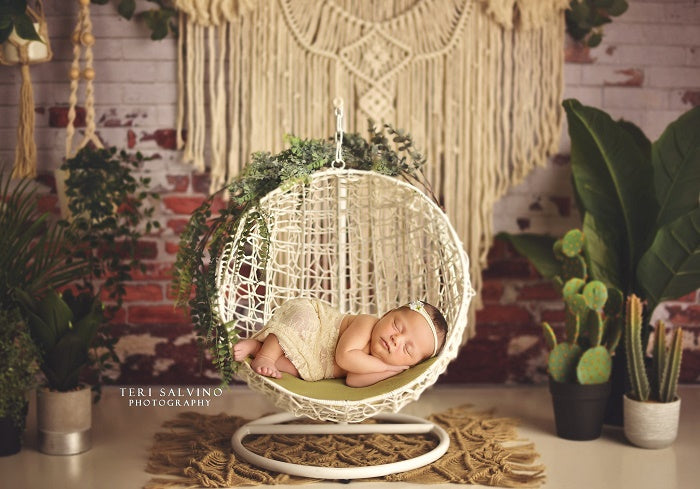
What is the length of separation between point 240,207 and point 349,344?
1.76ft

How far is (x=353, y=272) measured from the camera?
8.83 ft

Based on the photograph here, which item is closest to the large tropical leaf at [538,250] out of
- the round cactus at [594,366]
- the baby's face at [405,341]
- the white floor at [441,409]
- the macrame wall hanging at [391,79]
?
the macrame wall hanging at [391,79]

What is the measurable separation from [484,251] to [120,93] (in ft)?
5.06

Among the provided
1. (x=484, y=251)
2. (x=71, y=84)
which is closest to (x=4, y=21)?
(x=71, y=84)

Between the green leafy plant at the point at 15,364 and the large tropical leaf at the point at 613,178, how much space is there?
6.03ft

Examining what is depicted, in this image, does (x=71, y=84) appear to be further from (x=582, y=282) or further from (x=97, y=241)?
(x=582, y=282)

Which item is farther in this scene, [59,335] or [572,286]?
[572,286]

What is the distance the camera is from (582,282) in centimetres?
256

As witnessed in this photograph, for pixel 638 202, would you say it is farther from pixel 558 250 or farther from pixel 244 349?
pixel 244 349

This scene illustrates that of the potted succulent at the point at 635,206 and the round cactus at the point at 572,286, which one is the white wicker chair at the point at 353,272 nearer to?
the round cactus at the point at 572,286

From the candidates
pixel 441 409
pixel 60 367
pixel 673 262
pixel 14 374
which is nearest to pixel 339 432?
pixel 441 409

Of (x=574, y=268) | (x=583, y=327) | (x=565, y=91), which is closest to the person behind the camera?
(x=583, y=327)

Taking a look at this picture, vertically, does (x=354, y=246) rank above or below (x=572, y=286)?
above

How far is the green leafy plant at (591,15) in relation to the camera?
2979mm
